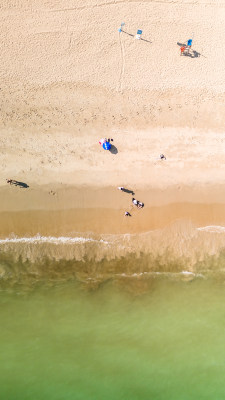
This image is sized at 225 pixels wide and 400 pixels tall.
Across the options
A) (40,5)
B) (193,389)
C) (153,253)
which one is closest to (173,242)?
(153,253)

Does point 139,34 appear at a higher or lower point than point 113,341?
higher

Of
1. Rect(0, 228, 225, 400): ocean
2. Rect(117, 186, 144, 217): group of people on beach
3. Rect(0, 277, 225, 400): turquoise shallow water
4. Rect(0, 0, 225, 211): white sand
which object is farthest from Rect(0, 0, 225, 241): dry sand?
Rect(0, 277, 225, 400): turquoise shallow water

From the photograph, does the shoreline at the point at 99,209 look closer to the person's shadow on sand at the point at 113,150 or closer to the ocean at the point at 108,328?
the ocean at the point at 108,328

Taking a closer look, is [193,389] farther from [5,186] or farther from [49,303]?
[5,186]

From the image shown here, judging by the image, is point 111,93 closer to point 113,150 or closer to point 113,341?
point 113,150

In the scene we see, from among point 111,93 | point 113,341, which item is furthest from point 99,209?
point 113,341

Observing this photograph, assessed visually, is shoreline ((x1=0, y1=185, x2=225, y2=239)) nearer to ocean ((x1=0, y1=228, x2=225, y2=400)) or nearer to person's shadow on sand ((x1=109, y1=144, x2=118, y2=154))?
ocean ((x1=0, y1=228, x2=225, y2=400))

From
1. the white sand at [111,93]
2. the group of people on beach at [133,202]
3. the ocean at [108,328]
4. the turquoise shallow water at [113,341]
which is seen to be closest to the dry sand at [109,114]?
the white sand at [111,93]
